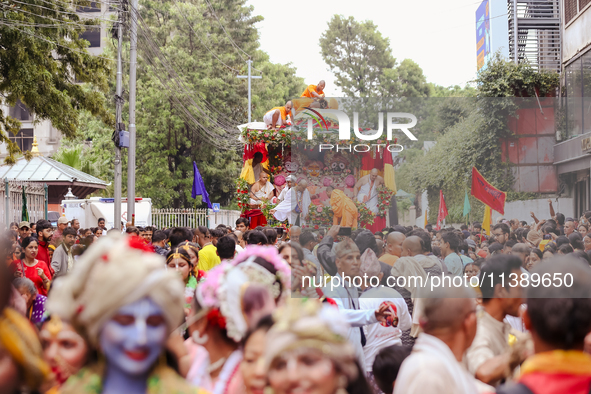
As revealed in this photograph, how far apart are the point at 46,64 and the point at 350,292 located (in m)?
12.0

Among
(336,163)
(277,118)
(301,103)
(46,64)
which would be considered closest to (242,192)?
(277,118)

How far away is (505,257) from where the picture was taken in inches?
143

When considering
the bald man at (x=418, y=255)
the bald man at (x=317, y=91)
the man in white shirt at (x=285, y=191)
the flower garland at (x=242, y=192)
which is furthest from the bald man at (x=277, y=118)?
the bald man at (x=418, y=255)

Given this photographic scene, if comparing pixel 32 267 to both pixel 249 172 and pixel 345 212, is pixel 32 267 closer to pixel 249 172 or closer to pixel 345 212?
pixel 345 212

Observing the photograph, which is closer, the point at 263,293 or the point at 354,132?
the point at 263,293

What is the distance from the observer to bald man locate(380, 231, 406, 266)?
5465mm

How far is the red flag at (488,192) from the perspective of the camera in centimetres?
580

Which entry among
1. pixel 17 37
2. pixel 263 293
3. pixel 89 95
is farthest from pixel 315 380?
pixel 89 95

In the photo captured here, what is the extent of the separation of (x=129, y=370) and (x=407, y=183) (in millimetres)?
4259

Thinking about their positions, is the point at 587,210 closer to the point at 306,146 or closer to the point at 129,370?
the point at 306,146

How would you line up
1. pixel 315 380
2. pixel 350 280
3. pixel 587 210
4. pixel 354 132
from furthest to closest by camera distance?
pixel 587 210, pixel 354 132, pixel 350 280, pixel 315 380

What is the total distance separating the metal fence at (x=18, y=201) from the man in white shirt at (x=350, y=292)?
8996mm

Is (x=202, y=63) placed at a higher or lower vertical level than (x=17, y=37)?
higher

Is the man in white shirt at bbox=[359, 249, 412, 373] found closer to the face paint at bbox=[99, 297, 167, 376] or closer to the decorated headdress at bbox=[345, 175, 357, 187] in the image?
the decorated headdress at bbox=[345, 175, 357, 187]
